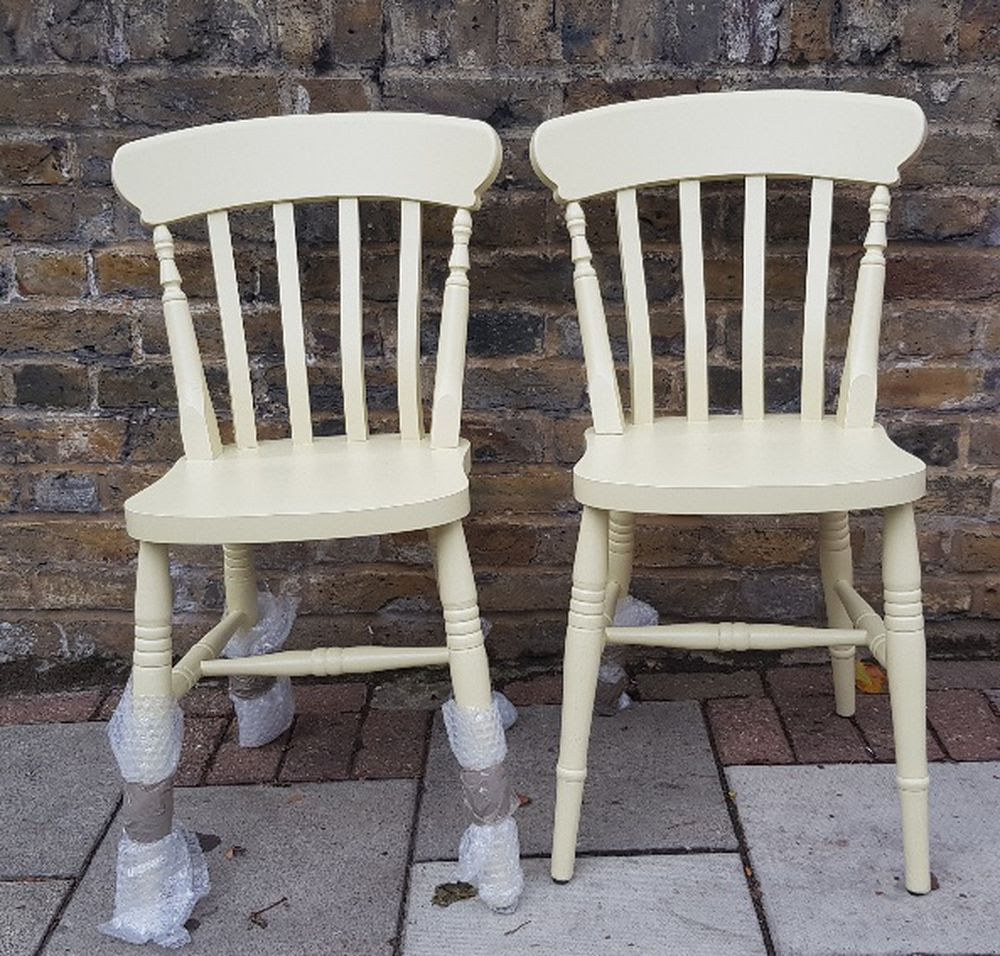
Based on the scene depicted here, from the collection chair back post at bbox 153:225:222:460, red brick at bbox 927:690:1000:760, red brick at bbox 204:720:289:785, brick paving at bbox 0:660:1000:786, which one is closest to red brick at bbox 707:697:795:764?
brick paving at bbox 0:660:1000:786

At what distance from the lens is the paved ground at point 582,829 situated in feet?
4.17

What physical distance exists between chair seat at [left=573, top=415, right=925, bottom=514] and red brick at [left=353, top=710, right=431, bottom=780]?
594 millimetres

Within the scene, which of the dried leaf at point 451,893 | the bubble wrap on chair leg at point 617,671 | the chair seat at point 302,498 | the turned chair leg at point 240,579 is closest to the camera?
the chair seat at point 302,498

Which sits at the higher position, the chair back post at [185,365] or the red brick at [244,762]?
the chair back post at [185,365]

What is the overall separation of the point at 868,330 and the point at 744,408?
209 millimetres

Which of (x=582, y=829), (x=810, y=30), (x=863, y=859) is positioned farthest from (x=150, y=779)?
(x=810, y=30)

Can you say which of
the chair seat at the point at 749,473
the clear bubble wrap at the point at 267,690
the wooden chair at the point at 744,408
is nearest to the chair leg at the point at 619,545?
the wooden chair at the point at 744,408

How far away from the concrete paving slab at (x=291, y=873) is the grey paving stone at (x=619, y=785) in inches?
2.4

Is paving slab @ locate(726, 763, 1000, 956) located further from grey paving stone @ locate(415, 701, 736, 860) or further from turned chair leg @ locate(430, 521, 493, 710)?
turned chair leg @ locate(430, 521, 493, 710)

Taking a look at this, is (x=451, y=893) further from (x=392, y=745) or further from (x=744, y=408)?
(x=744, y=408)

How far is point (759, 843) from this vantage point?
1419 millimetres

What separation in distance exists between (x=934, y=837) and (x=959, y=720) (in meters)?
0.33

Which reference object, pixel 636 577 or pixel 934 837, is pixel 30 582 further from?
pixel 934 837

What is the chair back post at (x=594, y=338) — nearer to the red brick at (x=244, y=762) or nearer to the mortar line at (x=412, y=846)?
the mortar line at (x=412, y=846)
